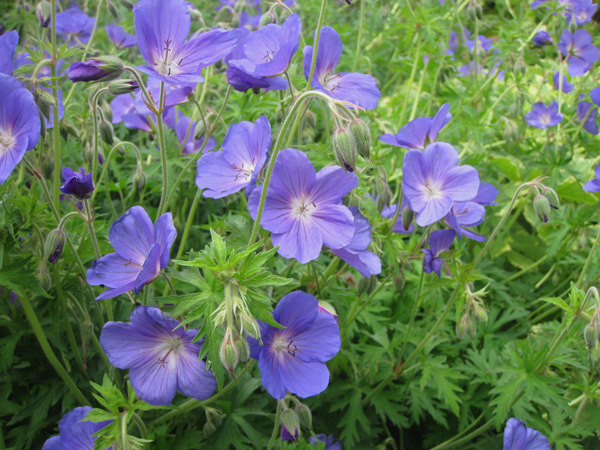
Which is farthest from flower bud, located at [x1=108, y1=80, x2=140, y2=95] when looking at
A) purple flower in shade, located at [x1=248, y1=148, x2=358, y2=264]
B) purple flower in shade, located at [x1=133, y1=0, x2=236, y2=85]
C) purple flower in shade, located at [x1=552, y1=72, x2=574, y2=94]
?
purple flower in shade, located at [x1=552, y1=72, x2=574, y2=94]

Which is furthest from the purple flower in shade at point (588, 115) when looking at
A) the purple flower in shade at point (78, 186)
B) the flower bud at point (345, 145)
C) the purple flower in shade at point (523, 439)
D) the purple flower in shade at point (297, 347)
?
the purple flower in shade at point (78, 186)

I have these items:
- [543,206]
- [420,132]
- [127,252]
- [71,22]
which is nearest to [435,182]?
[420,132]

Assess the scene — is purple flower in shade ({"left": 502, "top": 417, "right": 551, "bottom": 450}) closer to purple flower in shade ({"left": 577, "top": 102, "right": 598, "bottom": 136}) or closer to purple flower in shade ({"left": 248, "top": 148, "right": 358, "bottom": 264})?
purple flower in shade ({"left": 248, "top": 148, "right": 358, "bottom": 264})

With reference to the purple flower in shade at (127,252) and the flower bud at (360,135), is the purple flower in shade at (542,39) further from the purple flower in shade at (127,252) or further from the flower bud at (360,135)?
the purple flower in shade at (127,252)

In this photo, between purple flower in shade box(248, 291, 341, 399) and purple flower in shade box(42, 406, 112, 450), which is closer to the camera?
purple flower in shade box(248, 291, 341, 399)

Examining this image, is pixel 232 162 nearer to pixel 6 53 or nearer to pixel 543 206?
pixel 6 53

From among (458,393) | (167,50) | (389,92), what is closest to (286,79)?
(167,50)

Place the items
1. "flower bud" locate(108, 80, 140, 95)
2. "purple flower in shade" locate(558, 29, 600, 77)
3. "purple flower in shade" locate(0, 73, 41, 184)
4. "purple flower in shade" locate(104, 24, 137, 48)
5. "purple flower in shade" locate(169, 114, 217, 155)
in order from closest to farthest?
1. "purple flower in shade" locate(0, 73, 41, 184)
2. "flower bud" locate(108, 80, 140, 95)
3. "purple flower in shade" locate(169, 114, 217, 155)
4. "purple flower in shade" locate(104, 24, 137, 48)
5. "purple flower in shade" locate(558, 29, 600, 77)
